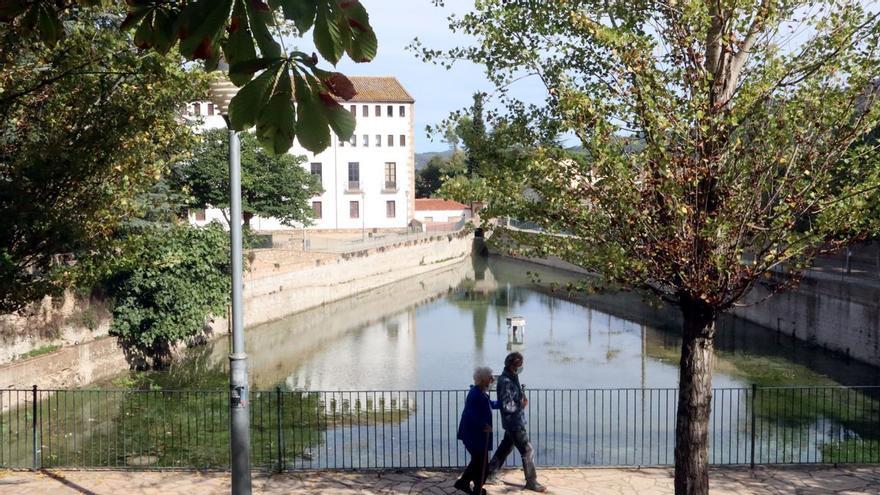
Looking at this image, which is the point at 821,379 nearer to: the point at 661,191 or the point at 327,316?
the point at 661,191

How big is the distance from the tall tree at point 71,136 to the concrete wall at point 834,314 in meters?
20.5

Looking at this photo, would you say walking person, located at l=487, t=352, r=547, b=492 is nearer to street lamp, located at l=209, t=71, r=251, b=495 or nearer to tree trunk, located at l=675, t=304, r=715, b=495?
tree trunk, located at l=675, t=304, r=715, b=495

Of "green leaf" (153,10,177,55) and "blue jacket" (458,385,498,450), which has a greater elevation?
"green leaf" (153,10,177,55)

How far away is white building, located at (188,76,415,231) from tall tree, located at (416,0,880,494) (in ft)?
167

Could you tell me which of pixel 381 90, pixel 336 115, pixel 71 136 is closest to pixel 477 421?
pixel 71 136

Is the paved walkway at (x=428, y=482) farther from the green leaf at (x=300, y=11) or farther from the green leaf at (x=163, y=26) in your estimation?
the green leaf at (x=300, y=11)

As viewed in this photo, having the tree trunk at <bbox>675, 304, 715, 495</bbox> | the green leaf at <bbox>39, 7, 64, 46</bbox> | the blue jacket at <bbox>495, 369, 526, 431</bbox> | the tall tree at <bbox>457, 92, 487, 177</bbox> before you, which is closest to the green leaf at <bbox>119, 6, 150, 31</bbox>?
the green leaf at <bbox>39, 7, 64, 46</bbox>

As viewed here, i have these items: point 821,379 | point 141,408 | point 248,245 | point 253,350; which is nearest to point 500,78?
point 141,408

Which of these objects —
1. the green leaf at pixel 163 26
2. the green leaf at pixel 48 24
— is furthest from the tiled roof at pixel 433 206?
the green leaf at pixel 163 26

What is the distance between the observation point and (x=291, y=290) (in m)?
34.9

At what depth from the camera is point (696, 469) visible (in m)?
8.18

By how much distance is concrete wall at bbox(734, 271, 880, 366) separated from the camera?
23141 millimetres

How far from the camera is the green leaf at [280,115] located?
3037mm

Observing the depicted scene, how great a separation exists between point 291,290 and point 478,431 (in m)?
26.7
